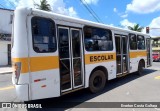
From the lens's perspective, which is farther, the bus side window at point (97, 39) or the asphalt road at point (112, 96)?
the bus side window at point (97, 39)

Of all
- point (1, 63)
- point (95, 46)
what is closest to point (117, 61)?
point (95, 46)

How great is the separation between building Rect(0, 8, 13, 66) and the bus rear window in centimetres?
1861

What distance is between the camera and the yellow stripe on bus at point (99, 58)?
27.3ft

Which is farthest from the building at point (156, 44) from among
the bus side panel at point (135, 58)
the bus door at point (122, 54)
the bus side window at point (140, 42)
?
the bus door at point (122, 54)

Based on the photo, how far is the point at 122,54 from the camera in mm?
11102

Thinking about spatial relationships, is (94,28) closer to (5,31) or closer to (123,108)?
(123,108)

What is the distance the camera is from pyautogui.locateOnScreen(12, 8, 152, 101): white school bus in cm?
614

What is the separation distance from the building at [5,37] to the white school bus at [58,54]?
1720 centimetres

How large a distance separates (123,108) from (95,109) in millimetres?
909

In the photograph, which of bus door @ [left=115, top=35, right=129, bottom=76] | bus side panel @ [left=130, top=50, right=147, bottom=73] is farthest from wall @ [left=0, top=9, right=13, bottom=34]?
bus door @ [left=115, top=35, right=129, bottom=76]

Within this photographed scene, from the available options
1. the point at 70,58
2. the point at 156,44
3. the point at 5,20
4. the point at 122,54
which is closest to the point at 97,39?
the point at 70,58

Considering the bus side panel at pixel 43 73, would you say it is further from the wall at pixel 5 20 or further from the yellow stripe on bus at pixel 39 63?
the wall at pixel 5 20

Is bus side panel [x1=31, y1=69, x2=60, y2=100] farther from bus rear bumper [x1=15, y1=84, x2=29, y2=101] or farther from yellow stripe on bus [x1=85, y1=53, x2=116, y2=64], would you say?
yellow stripe on bus [x1=85, y1=53, x2=116, y2=64]

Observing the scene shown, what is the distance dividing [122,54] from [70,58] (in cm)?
449
